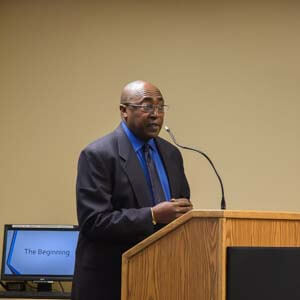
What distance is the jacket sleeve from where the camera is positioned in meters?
2.23

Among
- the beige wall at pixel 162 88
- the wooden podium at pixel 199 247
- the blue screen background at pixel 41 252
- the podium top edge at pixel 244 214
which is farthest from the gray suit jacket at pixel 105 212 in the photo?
the beige wall at pixel 162 88

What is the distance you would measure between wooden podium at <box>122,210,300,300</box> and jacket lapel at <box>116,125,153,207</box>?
0.37 metres

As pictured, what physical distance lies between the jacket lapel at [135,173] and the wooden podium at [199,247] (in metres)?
0.37

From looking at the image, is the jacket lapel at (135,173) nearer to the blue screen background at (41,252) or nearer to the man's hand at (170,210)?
the man's hand at (170,210)

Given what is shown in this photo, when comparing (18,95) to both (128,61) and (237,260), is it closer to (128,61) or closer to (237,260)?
(128,61)

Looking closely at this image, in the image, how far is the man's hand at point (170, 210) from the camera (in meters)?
2.14

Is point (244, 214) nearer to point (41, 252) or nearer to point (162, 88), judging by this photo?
point (41, 252)

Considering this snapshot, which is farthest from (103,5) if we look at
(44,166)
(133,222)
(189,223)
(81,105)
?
(189,223)

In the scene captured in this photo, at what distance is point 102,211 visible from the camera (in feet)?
7.54

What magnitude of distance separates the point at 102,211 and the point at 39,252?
1696 millimetres

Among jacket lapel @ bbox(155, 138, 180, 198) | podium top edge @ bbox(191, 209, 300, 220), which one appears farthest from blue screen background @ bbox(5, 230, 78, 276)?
podium top edge @ bbox(191, 209, 300, 220)

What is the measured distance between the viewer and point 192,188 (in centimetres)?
414

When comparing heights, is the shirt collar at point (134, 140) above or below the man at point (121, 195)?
above

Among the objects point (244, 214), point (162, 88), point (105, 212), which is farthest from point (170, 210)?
point (162, 88)
